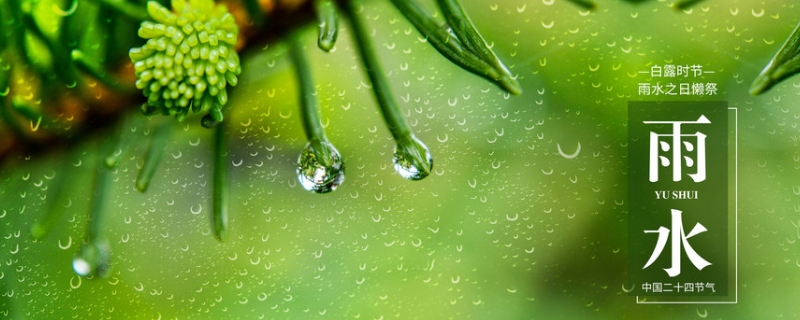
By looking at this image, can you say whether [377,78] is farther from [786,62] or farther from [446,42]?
[786,62]

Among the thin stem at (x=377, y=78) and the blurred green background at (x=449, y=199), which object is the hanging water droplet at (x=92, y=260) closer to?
the blurred green background at (x=449, y=199)

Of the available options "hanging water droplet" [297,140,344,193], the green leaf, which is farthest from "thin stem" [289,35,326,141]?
the green leaf

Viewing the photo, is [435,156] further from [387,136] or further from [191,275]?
[191,275]

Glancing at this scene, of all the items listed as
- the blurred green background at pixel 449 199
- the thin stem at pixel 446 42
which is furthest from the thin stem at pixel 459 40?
the blurred green background at pixel 449 199

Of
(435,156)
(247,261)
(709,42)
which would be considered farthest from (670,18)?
(247,261)

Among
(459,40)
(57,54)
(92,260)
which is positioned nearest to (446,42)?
(459,40)
